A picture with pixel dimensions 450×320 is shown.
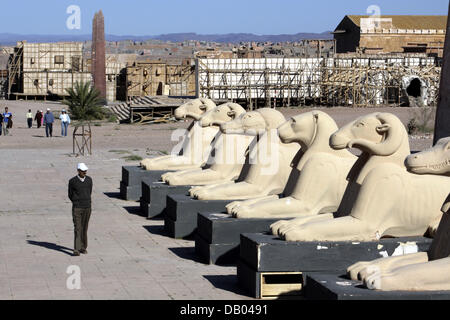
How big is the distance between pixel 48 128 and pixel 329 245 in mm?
25133

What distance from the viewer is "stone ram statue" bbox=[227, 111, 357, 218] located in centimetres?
1150

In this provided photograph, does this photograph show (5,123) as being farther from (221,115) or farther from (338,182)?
(338,182)

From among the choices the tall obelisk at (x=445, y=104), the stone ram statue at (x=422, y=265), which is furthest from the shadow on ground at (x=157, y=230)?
the stone ram statue at (x=422, y=265)

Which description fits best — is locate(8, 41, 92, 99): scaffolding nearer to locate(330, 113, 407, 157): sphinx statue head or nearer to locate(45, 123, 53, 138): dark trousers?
locate(45, 123, 53, 138): dark trousers

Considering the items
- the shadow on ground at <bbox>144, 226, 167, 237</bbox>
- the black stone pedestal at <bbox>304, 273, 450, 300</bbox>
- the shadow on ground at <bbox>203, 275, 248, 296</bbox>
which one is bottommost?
the shadow on ground at <bbox>144, 226, 167, 237</bbox>

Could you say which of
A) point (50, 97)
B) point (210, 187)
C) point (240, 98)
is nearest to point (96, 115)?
point (240, 98)

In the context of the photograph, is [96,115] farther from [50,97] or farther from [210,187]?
[210,187]

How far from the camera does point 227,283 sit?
10.7 metres

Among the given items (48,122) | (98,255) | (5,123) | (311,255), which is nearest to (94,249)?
(98,255)

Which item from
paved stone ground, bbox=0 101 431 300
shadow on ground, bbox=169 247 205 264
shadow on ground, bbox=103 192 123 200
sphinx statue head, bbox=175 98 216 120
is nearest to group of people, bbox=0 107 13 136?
paved stone ground, bbox=0 101 431 300

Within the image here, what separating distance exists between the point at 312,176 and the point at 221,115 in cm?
452

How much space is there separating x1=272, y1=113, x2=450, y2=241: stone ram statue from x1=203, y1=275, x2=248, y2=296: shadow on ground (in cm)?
77
